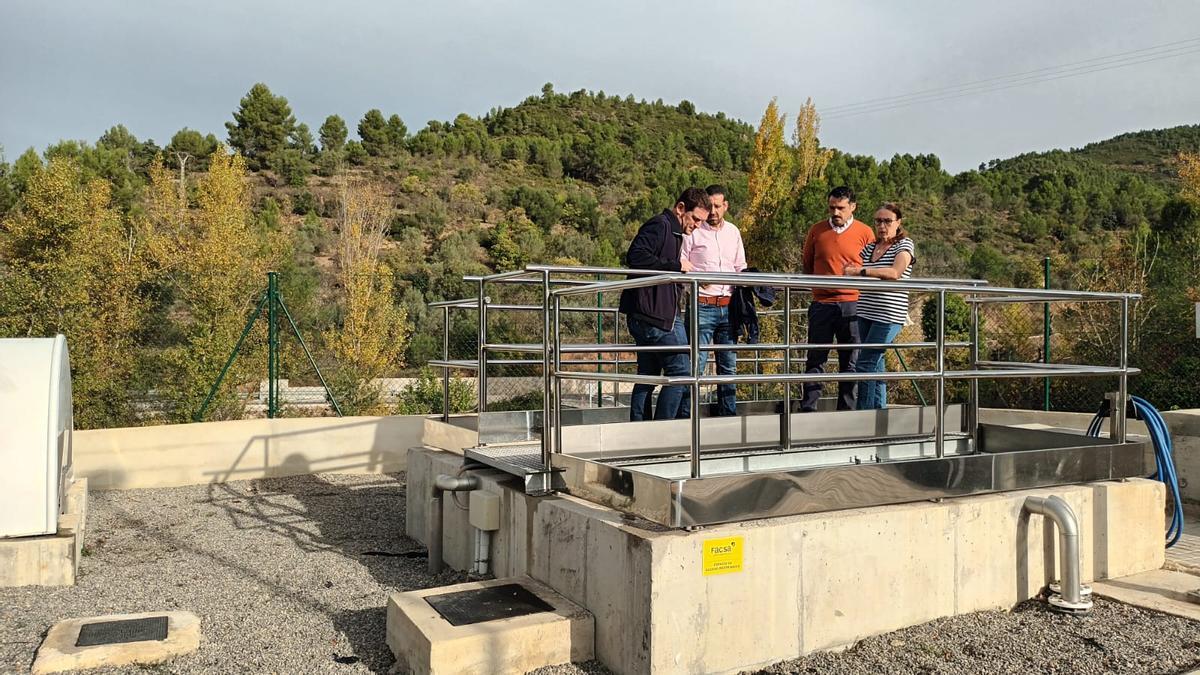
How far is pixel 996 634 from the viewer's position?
378 cm

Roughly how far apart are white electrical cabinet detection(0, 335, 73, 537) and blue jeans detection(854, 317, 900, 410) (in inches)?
201

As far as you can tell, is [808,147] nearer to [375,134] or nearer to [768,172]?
[768,172]

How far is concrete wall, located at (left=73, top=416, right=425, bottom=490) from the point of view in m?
7.89

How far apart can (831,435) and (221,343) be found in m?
8.67

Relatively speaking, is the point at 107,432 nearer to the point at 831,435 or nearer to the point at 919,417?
the point at 831,435

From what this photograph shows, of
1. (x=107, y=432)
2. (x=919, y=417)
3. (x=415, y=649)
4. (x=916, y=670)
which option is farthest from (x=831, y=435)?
(x=107, y=432)

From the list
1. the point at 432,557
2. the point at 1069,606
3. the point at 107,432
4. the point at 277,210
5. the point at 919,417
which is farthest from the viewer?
the point at 277,210

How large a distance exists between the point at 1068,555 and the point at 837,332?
235cm

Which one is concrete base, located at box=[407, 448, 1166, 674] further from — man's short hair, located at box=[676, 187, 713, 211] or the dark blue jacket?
man's short hair, located at box=[676, 187, 713, 211]

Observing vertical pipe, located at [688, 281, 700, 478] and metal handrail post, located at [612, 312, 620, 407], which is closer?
vertical pipe, located at [688, 281, 700, 478]

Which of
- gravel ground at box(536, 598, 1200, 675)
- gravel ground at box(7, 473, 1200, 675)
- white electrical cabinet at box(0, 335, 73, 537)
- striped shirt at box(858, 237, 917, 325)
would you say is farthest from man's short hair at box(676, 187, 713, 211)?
white electrical cabinet at box(0, 335, 73, 537)

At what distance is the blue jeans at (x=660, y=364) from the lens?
535 centimetres

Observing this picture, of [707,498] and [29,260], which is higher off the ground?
[29,260]

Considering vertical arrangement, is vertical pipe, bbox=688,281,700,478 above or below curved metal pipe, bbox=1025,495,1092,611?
above
